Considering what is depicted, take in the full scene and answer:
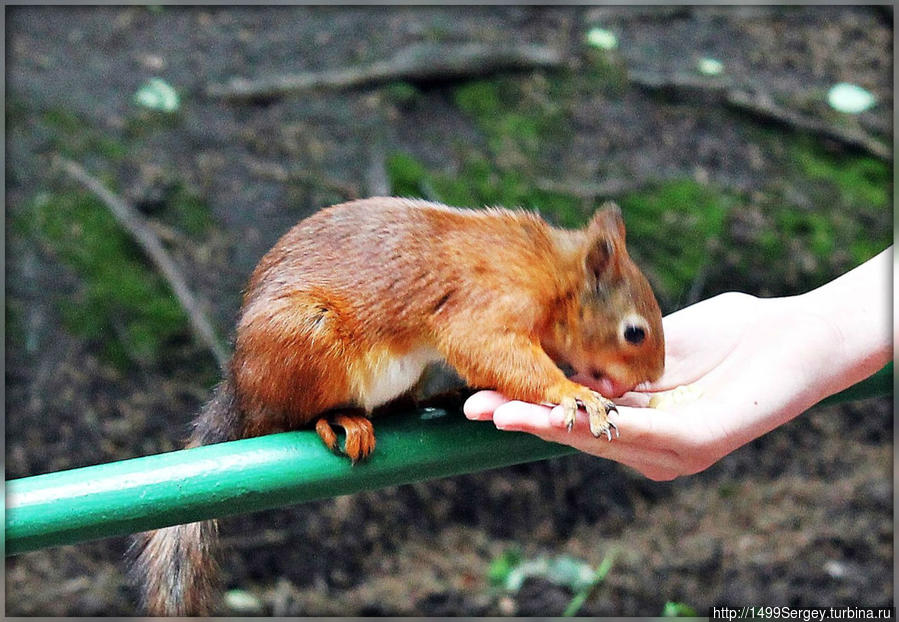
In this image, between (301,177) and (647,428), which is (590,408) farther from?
(301,177)

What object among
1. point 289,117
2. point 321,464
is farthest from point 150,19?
point 321,464

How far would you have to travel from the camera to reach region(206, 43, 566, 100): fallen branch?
144 inches

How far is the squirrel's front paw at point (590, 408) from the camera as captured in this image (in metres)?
1.20

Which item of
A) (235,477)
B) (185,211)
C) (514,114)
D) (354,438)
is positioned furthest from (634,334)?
(514,114)

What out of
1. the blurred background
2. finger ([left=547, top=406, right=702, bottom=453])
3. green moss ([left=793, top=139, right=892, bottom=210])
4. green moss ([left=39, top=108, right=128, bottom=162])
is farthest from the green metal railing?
green moss ([left=793, top=139, right=892, bottom=210])

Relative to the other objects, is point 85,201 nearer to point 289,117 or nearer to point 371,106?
point 289,117

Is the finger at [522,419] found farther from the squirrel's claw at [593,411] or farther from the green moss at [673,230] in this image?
the green moss at [673,230]

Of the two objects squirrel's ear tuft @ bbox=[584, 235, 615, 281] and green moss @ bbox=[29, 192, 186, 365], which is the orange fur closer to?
squirrel's ear tuft @ bbox=[584, 235, 615, 281]

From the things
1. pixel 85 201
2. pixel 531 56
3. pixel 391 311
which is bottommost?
pixel 391 311

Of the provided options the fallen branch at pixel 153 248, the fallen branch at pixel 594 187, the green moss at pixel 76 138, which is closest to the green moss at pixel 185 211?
the fallen branch at pixel 153 248

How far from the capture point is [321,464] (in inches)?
47.7

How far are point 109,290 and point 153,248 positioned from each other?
0.19 metres

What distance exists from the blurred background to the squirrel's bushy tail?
125 cm

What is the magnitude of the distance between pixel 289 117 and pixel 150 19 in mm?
748
